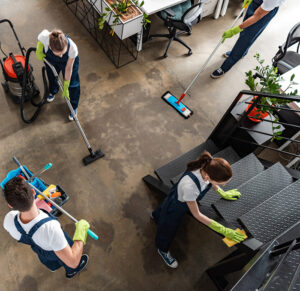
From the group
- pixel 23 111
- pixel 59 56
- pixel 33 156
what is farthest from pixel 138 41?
pixel 33 156

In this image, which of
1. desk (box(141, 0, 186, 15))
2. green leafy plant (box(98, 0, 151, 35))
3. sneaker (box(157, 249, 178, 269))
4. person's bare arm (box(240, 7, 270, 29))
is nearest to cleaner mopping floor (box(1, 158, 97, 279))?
sneaker (box(157, 249, 178, 269))

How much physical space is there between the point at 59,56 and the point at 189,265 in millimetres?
2576

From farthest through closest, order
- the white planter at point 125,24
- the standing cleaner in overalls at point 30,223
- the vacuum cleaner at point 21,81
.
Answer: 1. the white planter at point 125,24
2. the vacuum cleaner at point 21,81
3. the standing cleaner in overalls at point 30,223

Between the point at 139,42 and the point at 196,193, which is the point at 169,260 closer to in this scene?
the point at 196,193

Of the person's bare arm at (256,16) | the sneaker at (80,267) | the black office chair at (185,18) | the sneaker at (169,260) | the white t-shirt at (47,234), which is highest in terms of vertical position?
the person's bare arm at (256,16)

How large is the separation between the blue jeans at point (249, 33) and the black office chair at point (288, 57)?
0.38m

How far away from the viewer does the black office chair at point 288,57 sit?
339 cm

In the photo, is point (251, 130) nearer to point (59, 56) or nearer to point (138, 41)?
point (59, 56)

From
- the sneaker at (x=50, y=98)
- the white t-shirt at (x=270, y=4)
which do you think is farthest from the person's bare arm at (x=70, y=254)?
the white t-shirt at (x=270, y=4)

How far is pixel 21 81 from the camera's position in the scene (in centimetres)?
317

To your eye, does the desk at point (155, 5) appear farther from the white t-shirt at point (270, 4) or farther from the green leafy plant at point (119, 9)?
the white t-shirt at point (270, 4)

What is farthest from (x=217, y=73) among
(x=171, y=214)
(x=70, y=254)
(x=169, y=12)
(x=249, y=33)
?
(x=70, y=254)

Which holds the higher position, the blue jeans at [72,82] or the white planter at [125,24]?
the white planter at [125,24]

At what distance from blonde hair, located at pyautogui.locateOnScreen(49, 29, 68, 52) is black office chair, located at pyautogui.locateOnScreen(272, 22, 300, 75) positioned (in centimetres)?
264
